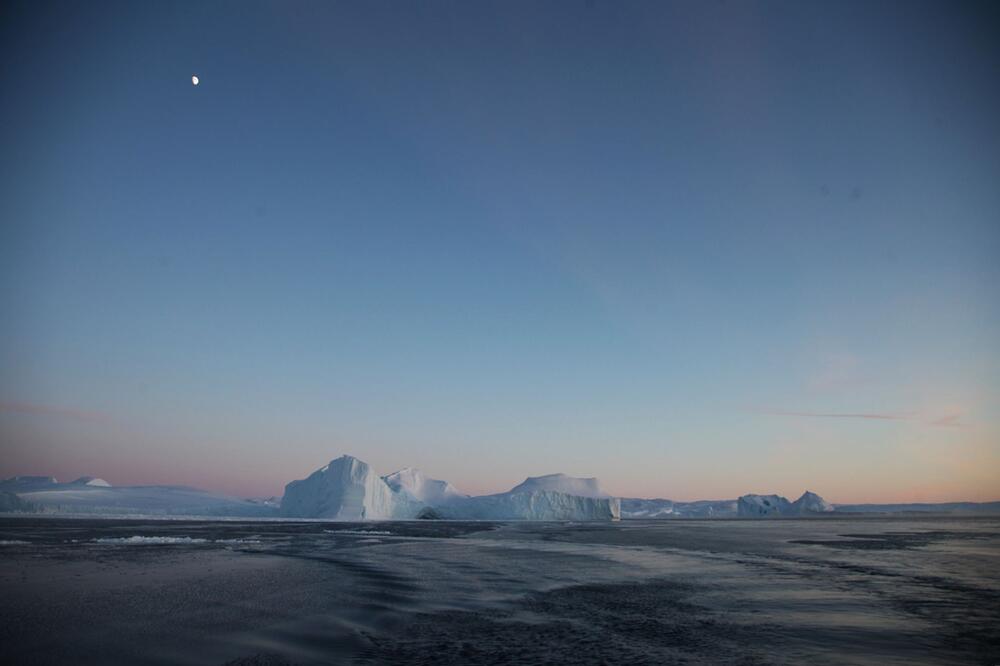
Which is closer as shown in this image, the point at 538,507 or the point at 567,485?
the point at 538,507

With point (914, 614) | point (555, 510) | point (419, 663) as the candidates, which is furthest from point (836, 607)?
point (555, 510)

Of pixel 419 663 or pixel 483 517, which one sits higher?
pixel 419 663

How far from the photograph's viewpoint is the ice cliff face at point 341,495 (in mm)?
83062

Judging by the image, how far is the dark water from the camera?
8086 millimetres

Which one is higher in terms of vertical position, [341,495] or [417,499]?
Answer: [341,495]

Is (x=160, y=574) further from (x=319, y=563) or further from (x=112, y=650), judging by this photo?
(x=112, y=650)

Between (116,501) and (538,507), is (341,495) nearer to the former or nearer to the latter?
(538,507)

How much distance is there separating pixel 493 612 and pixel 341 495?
78.3m

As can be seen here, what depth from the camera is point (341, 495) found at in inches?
3278

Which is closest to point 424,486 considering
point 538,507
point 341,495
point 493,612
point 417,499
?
point 417,499

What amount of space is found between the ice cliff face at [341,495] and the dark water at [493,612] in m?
64.4

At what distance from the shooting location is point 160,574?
16.3 metres

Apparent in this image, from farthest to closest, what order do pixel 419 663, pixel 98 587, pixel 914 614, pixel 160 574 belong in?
pixel 160 574 < pixel 98 587 < pixel 914 614 < pixel 419 663

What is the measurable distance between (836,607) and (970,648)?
3515 millimetres
